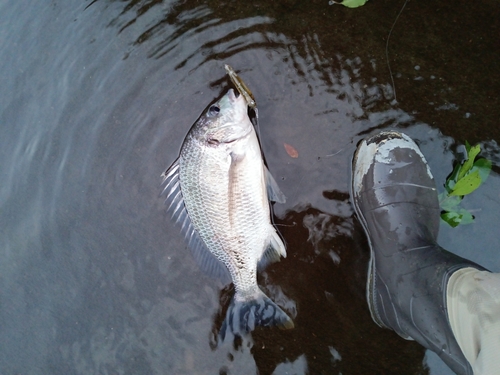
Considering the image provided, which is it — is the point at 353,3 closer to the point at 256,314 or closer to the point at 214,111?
the point at 214,111

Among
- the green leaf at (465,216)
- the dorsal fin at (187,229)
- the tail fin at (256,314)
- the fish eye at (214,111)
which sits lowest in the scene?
the green leaf at (465,216)

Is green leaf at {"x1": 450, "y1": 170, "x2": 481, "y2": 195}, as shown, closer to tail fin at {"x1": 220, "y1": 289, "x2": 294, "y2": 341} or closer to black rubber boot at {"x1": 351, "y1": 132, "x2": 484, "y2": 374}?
black rubber boot at {"x1": 351, "y1": 132, "x2": 484, "y2": 374}

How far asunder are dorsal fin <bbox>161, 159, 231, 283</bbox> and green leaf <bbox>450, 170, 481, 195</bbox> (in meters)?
1.86

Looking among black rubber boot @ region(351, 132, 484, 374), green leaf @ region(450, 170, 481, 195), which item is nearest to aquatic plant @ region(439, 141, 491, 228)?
green leaf @ region(450, 170, 481, 195)

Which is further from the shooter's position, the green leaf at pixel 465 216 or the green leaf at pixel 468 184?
the green leaf at pixel 465 216

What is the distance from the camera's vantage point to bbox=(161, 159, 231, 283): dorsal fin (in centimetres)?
301

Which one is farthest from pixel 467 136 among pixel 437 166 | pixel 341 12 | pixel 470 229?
pixel 341 12

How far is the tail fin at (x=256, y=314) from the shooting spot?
3043 millimetres

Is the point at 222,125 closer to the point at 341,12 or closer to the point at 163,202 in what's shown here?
the point at 163,202

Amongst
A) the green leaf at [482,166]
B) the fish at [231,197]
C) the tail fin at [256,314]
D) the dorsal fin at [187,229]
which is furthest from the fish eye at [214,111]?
the green leaf at [482,166]

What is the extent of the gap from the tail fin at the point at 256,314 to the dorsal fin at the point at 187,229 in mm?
269

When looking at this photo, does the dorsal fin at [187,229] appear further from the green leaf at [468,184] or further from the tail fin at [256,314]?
the green leaf at [468,184]

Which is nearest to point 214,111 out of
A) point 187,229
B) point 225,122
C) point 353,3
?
point 225,122

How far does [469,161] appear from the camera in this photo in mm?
2871
